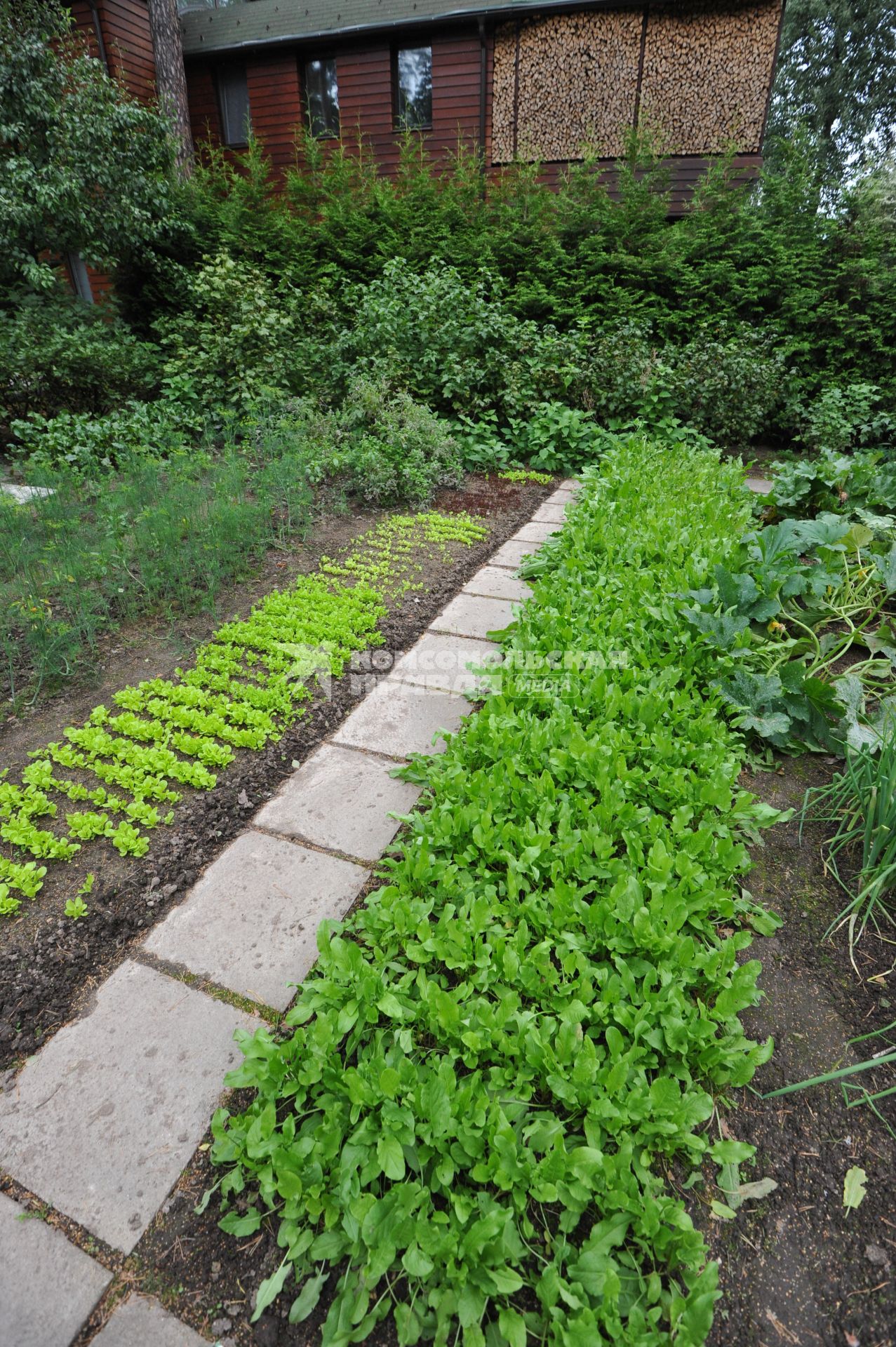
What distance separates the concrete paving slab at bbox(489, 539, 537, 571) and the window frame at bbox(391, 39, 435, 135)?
10.6m

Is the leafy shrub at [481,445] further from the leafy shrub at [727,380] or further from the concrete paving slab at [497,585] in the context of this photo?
the concrete paving slab at [497,585]

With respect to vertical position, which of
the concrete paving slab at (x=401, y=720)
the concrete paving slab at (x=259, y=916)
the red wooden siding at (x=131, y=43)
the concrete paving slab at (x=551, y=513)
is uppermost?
the red wooden siding at (x=131, y=43)

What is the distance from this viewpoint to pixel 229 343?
6.96 meters

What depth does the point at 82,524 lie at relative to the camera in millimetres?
4254

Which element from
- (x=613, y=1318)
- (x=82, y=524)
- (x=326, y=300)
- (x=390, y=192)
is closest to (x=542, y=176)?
(x=390, y=192)

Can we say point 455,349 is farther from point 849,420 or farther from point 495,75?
point 495,75

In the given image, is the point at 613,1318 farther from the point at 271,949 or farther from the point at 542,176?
the point at 542,176

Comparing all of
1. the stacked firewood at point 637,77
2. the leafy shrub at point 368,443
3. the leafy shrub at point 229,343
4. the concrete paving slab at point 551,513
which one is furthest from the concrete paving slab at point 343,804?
the stacked firewood at point 637,77

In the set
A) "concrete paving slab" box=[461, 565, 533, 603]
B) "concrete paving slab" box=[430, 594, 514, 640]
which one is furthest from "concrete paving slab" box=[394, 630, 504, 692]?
"concrete paving slab" box=[461, 565, 533, 603]

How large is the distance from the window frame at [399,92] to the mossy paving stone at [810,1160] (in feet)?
45.0

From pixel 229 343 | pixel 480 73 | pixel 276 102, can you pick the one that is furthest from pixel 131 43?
pixel 229 343

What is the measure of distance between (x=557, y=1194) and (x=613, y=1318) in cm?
17

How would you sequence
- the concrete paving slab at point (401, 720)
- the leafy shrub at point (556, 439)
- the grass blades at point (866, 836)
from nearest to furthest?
1. the grass blades at point (866, 836)
2. the concrete paving slab at point (401, 720)
3. the leafy shrub at point (556, 439)

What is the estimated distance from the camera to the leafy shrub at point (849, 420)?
693 centimetres
